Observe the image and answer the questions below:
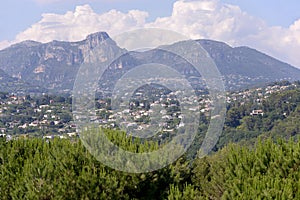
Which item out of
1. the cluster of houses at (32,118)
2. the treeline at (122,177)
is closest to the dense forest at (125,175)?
the treeline at (122,177)

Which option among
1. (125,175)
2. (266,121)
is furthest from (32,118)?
(125,175)

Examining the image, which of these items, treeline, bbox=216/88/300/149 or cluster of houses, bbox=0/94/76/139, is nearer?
treeline, bbox=216/88/300/149

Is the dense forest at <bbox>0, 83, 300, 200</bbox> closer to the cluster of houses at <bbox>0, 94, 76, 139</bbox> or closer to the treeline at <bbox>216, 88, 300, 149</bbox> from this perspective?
the treeline at <bbox>216, 88, 300, 149</bbox>

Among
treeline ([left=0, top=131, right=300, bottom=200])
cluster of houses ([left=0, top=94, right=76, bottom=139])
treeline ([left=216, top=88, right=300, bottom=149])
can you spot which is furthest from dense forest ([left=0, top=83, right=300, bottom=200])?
cluster of houses ([left=0, top=94, right=76, bottom=139])

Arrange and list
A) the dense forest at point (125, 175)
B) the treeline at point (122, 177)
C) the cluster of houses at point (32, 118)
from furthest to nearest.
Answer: the cluster of houses at point (32, 118), the dense forest at point (125, 175), the treeline at point (122, 177)

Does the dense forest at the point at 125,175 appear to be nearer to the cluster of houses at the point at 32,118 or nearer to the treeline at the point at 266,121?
the treeline at the point at 266,121

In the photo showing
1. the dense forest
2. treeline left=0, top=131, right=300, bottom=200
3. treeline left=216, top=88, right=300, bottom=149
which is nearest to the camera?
treeline left=0, top=131, right=300, bottom=200

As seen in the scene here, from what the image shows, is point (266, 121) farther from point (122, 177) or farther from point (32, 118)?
point (122, 177)

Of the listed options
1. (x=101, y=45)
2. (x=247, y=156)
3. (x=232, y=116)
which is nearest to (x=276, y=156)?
(x=247, y=156)
